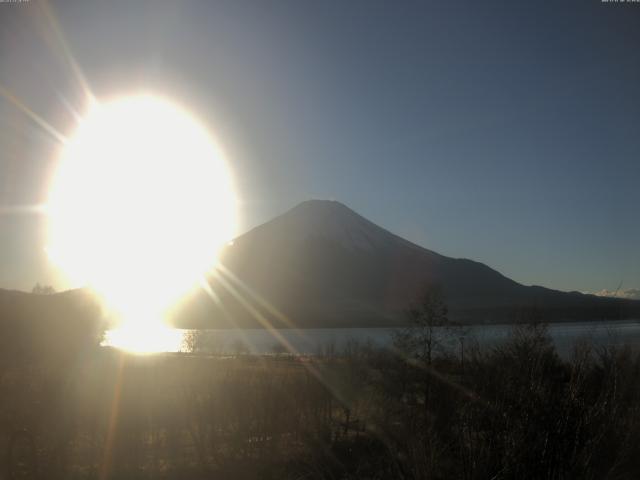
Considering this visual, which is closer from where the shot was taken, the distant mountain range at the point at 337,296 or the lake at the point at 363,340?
the lake at the point at 363,340

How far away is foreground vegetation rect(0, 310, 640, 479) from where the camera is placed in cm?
405

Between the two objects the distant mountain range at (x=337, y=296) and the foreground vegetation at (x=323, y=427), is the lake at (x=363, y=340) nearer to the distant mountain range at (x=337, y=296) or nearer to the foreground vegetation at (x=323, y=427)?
the foreground vegetation at (x=323, y=427)

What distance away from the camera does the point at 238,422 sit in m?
12.1

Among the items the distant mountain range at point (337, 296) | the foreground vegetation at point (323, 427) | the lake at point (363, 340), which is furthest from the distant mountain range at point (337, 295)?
the foreground vegetation at point (323, 427)

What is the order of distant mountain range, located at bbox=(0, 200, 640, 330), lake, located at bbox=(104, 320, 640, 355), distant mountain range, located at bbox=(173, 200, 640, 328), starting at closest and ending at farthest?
lake, located at bbox=(104, 320, 640, 355), distant mountain range, located at bbox=(0, 200, 640, 330), distant mountain range, located at bbox=(173, 200, 640, 328)

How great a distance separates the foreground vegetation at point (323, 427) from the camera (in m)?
4.05

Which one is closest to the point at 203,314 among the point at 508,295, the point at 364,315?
the point at 364,315

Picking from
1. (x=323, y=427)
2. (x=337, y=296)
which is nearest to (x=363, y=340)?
(x=323, y=427)

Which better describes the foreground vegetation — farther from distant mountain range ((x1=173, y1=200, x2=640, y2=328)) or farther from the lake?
distant mountain range ((x1=173, y1=200, x2=640, y2=328))

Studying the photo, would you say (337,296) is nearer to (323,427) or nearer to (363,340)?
(363,340)

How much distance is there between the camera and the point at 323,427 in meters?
14.0

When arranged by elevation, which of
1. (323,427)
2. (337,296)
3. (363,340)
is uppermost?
(337,296)

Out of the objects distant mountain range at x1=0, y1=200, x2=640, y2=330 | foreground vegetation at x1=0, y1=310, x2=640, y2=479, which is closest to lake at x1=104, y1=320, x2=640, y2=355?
foreground vegetation at x1=0, y1=310, x2=640, y2=479

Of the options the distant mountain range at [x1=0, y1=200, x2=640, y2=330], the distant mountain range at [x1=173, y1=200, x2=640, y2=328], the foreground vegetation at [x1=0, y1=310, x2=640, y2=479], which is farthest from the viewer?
the distant mountain range at [x1=173, y1=200, x2=640, y2=328]
